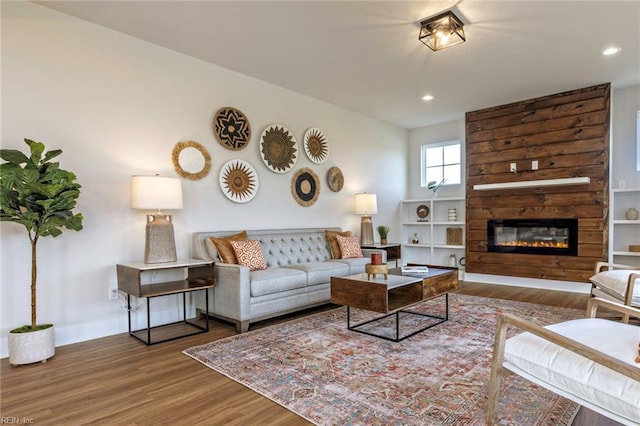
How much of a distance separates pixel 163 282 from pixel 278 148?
2.14 meters

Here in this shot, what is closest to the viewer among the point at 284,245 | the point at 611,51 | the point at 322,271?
the point at 611,51

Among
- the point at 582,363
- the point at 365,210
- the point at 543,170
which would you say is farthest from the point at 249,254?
the point at 543,170

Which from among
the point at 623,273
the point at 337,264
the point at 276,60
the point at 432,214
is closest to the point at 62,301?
the point at 337,264

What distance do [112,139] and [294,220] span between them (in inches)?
92.5

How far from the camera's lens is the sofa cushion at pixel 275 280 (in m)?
3.26

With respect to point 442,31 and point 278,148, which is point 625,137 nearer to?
point 442,31

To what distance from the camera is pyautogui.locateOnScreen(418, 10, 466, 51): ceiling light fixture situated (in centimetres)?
297

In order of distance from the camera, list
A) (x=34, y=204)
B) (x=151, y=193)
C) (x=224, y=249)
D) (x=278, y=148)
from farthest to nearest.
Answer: (x=278, y=148)
(x=224, y=249)
(x=151, y=193)
(x=34, y=204)

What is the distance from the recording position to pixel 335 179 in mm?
5438

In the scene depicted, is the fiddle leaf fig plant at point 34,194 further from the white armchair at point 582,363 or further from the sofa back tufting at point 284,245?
the white armchair at point 582,363

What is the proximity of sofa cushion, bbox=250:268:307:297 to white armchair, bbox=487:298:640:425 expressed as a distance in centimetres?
210

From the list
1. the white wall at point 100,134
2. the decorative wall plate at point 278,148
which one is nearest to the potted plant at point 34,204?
the white wall at point 100,134

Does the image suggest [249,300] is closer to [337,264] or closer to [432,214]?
[337,264]

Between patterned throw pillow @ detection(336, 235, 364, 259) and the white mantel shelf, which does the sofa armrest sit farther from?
the white mantel shelf
